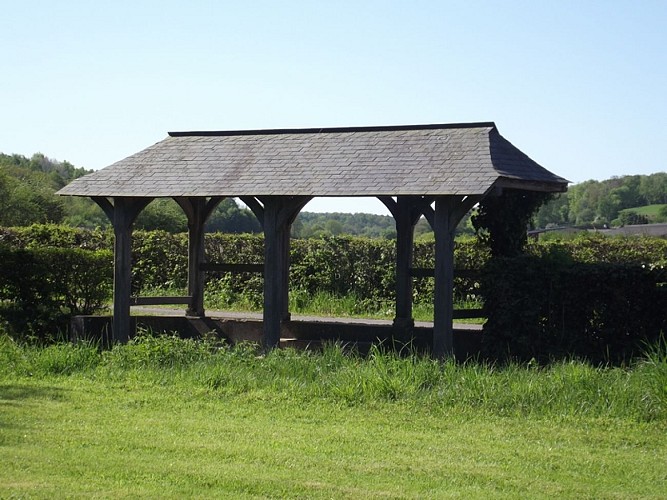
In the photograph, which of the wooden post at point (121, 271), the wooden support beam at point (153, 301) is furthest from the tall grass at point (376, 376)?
the wooden support beam at point (153, 301)

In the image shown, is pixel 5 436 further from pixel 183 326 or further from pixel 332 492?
pixel 183 326

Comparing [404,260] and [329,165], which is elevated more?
[329,165]

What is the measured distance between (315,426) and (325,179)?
5.61 metres

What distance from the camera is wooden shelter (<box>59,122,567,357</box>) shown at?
14297 millimetres

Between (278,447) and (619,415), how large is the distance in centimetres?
385

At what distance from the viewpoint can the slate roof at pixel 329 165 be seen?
47.2ft

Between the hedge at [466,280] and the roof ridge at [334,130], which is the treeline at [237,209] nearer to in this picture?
the hedge at [466,280]

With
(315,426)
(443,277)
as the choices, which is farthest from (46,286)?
(315,426)

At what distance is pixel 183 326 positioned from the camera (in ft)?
60.0

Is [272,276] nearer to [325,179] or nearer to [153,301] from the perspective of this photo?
[325,179]

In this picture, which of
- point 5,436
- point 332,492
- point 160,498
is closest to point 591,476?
point 332,492

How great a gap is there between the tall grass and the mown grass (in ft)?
0.08

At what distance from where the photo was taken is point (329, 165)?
15570 millimetres

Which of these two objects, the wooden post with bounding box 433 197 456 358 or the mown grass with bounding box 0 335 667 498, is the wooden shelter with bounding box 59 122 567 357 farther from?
the mown grass with bounding box 0 335 667 498
